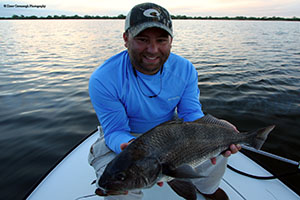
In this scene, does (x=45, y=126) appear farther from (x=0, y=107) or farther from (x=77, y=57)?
(x=77, y=57)

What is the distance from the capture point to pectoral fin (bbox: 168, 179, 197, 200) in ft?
6.88

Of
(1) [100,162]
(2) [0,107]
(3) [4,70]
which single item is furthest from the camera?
(3) [4,70]

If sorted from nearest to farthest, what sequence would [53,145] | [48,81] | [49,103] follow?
[53,145] → [49,103] → [48,81]

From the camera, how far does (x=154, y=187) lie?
2953 millimetres

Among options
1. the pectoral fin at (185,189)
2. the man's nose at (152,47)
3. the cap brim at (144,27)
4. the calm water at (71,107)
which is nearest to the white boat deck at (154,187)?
the pectoral fin at (185,189)

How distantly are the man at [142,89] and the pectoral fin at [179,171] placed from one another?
61 cm

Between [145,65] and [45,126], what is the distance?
4.98 metres

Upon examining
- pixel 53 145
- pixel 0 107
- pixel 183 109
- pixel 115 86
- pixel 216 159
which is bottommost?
pixel 53 145

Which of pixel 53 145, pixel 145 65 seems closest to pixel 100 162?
pixel 145 65

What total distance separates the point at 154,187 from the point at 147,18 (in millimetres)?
2415

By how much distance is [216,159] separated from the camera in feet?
8.80

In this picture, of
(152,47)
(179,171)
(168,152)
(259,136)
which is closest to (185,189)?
(179,171)

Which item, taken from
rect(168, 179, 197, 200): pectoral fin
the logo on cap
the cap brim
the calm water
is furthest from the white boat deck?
the logo on cap

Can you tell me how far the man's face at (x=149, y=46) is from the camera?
2.46 metres
